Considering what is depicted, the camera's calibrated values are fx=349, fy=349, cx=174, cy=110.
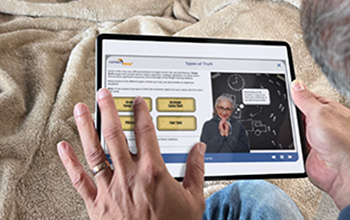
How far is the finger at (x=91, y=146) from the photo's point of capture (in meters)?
0.51

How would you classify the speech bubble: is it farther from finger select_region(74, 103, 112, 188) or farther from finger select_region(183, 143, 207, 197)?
finger select_region(74, 103, 112, 188)

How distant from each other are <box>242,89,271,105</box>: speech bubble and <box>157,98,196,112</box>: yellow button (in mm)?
113

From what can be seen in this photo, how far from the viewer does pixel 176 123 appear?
667 millimetres

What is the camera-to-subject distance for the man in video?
26.4 inches

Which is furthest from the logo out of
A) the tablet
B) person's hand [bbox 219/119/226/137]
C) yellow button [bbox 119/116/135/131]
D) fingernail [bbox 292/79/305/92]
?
fingernail [bbox 292/79/305/92]

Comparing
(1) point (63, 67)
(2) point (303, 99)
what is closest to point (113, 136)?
(2) point (303, 99)

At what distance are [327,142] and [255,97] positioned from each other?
0.54ft

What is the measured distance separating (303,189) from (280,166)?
0.24m

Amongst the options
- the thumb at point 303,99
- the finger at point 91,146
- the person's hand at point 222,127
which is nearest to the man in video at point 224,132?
the person's hand at point 222,127

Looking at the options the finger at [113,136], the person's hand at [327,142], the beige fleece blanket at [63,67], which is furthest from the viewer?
the beige fleece blanket at [63,67]

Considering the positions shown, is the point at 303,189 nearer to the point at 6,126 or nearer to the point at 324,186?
the point at 324,186

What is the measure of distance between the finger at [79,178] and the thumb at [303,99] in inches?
16.0

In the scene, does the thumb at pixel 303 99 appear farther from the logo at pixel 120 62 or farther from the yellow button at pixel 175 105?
the logo at pixel 120 62

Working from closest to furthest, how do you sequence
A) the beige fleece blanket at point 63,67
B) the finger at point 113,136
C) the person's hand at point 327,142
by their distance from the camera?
the finger at point 113,136 → the person's hand at point 327,142 → the beige fleece blanket at point 63,67
